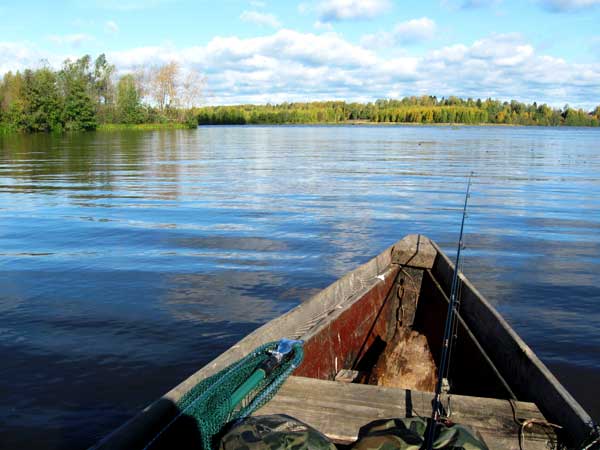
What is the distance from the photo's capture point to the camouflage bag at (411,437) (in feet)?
8.55

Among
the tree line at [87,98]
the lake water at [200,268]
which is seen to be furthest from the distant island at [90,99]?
the lake water at [200,268]

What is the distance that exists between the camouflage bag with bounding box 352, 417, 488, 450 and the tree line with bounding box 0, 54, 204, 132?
77.1m

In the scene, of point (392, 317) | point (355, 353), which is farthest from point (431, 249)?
point (355, 353)

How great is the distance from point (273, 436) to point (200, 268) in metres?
6.76

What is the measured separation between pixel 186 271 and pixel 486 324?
5.40m

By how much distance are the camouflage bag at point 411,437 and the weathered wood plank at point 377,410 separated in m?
0.32

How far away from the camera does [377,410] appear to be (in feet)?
10.7

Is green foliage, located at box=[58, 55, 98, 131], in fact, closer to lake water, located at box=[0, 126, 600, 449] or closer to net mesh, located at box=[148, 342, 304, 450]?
lake water, located at box=[0, 126, 600, 449]

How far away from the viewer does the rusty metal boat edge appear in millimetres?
2918

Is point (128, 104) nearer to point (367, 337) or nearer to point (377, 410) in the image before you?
point (367, 337)

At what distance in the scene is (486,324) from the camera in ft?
15.6

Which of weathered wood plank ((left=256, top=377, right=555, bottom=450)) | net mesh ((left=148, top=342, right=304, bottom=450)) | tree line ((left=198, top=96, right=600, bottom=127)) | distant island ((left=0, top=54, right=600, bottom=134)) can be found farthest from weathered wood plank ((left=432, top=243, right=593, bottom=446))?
tree line ((left=198, top=96, right=600, bottom=127))

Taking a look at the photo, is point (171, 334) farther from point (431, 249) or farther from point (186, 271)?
point (431, 249)

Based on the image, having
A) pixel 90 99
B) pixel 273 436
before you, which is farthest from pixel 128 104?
pixel 273 436
